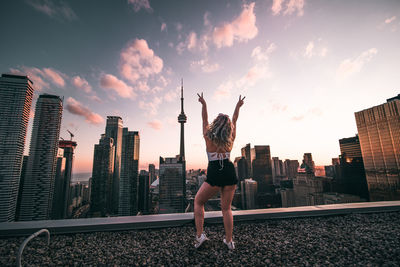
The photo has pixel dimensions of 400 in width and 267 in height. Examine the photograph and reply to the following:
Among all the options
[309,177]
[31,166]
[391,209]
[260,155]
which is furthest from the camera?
[260,155]

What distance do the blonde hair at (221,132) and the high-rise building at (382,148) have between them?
6431cm

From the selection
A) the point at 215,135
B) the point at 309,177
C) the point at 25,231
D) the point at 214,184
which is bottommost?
the point at 309,177

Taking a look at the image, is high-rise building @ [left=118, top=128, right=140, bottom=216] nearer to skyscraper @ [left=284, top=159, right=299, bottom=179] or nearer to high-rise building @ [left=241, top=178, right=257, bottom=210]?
high-rise building @ [left=241, top=178, right=257, bottom=210]

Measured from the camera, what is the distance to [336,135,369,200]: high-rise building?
203ft

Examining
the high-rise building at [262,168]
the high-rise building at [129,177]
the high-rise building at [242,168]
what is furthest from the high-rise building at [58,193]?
the high-rise building at [262,168]

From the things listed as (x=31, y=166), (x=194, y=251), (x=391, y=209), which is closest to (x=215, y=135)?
(x=194, y=251)

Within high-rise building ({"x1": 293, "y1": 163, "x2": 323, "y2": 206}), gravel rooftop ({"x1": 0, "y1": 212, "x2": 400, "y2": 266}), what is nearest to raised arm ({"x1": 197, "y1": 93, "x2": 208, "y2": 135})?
gravel rooftop ({"x1": 0, "y1": 212, "x2": 400, "y2": 266})

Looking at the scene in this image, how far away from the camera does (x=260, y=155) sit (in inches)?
3885

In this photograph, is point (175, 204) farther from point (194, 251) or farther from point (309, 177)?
point (194, 251)

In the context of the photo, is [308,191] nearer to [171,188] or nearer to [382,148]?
[382,148]

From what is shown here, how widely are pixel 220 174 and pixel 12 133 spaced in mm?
78236

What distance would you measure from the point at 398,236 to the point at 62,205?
99109 mm

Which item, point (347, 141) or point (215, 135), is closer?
point (215, 135)

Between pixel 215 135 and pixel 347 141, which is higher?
pixel 347 141
